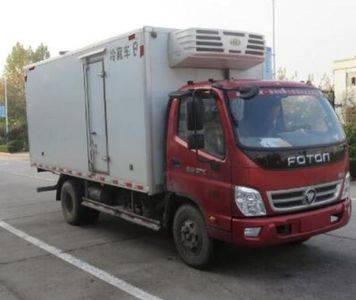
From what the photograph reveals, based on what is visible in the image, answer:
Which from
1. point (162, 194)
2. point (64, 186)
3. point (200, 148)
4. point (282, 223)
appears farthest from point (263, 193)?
point (64, 186)

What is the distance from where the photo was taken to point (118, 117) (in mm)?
8039

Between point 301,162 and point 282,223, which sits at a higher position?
point 301,162

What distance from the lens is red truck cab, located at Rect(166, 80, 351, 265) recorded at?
6.08 metres

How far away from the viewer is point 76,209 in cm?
987

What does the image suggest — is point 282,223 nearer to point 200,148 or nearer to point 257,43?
point 200,148

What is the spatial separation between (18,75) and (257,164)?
73783 millimetres

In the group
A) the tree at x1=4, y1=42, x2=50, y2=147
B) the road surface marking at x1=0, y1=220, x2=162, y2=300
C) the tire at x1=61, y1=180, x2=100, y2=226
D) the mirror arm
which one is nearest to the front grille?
the mirror arm

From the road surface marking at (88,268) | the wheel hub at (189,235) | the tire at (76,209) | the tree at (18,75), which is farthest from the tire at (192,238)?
the tree at (18,75)

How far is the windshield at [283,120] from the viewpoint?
6.26m

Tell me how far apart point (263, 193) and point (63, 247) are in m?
3.57

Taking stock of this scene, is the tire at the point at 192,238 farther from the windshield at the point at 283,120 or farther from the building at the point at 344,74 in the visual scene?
the building at the point at 344,74

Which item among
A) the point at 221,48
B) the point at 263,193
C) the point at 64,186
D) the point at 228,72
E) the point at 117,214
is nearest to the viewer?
the point at 263,193

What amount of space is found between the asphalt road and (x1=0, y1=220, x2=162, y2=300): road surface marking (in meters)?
0.01

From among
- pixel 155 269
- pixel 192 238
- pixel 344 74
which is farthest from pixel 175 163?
pixel 344 74
